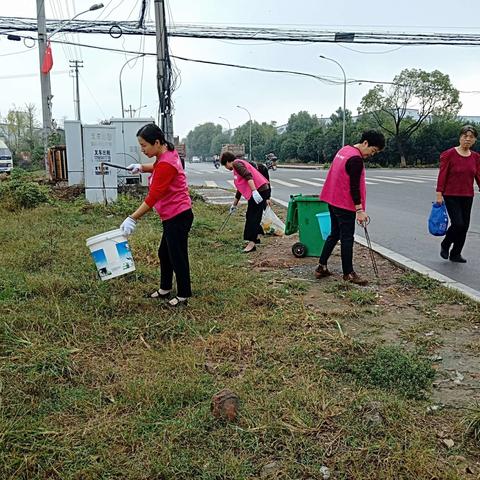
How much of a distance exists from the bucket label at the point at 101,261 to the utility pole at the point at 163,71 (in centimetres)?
1014

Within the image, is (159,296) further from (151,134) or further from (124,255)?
(151,134)

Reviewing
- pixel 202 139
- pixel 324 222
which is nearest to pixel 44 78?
pixel 324 222

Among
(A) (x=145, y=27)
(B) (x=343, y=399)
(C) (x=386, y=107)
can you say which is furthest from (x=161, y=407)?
(C) (x=386, y=107)

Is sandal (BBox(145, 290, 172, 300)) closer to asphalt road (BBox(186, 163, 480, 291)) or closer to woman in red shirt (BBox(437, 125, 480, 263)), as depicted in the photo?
asphalt road (BBox(186, 163, 480, 291))

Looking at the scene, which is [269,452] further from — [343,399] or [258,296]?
[258,296]

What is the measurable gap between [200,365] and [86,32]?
764 inches

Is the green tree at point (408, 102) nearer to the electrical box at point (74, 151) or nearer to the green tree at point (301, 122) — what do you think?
the green tree at point (301, 122)

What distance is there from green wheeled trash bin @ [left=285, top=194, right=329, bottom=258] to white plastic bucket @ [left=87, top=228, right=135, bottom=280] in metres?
2.46

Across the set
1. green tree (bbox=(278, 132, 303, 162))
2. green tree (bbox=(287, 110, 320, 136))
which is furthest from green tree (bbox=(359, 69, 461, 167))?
green tree (bbox=(287, 110, 320, 136))

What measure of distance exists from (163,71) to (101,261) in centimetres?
1086

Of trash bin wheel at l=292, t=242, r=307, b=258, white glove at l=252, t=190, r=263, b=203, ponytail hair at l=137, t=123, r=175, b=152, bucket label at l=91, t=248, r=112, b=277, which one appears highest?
ponytail hair at l=137, t=123, r=175, b=152

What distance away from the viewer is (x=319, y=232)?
6.48m

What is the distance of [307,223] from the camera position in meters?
6.49

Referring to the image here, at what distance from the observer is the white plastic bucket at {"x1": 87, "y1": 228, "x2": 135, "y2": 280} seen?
4734 mm
